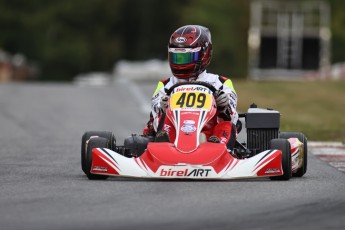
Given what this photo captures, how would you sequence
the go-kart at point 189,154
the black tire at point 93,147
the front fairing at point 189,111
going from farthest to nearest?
the black tire at point 93,147
the front fairing at point 189,111
the go-kart at point 189,154

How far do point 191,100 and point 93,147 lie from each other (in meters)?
0.98

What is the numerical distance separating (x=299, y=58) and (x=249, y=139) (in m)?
Result: 38.0

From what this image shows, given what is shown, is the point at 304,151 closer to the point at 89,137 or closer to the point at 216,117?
the point at 216,117

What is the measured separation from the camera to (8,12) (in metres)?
91.6

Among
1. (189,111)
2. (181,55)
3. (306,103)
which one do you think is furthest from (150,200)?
(306,103)

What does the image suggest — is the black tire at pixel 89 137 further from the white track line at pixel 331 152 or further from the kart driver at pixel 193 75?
the white track line at pixel 331 152

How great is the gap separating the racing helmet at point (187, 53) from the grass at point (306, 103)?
5.95 m

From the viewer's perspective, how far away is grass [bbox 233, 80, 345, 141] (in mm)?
19797

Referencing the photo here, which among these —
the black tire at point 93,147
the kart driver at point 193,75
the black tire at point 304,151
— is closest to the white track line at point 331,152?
the black tire at point 304,151

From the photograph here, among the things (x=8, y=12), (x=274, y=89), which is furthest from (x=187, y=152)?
(x=8, y=12)

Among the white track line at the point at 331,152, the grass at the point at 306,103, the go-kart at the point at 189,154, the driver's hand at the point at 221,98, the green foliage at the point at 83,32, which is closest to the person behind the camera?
the go-kart at the point at 189,154

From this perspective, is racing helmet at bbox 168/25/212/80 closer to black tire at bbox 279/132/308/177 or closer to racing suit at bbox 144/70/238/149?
racing suit at bbox 144/70/238/149

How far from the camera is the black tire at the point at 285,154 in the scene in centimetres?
1120

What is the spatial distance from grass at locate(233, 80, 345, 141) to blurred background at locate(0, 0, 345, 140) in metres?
0.02
